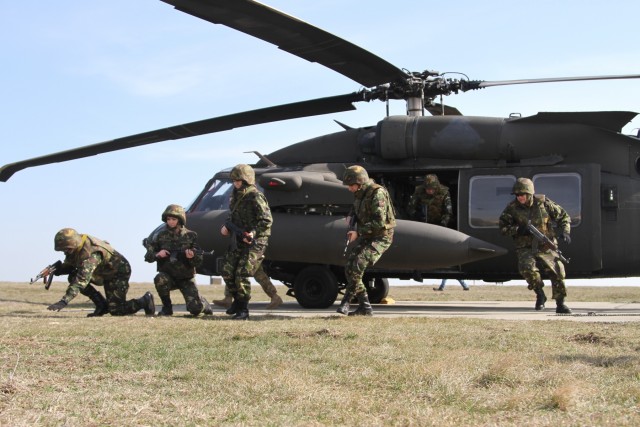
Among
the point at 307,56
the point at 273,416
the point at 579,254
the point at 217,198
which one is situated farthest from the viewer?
the point at 217,198

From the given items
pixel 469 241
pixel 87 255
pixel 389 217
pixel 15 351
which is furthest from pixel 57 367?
pixel 469 241

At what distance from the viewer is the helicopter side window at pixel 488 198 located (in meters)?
11.8

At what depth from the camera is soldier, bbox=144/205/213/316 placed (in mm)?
9877

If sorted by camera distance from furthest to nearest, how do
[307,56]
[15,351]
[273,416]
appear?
[307,56]
[15,351]
[273,416]

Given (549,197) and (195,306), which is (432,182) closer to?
(549,197)

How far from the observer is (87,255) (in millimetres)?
9523

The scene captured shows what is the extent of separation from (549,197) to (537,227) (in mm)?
1125

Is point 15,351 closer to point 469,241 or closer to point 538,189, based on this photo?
point 469,241

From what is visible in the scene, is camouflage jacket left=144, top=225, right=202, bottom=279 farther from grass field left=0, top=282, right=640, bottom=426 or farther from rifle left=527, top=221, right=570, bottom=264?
rifle left=527, top=221, right=570, bottom=264

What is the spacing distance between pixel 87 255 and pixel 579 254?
675 centimetres

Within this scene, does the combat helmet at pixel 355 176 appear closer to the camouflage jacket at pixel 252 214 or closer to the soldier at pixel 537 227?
the camouflage jacket at pixel 252 214

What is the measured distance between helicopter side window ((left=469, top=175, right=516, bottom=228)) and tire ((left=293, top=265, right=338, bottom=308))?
228 centimetres

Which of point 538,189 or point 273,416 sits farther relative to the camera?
point 538,189

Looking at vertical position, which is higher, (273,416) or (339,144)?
(339,144)
